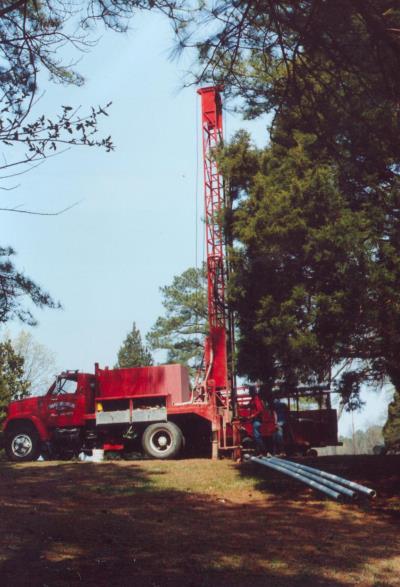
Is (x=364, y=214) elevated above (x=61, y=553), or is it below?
above

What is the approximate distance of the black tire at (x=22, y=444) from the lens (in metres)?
18.7

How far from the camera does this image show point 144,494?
11242 mm

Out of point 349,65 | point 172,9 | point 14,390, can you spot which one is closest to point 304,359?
point 349,65

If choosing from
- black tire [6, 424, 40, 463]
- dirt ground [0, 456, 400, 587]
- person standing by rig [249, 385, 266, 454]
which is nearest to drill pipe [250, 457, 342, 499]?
dirt ground [0, 456, 400, 587]

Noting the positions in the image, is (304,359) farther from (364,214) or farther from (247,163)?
(247,163)

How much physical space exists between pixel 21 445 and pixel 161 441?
4277 mm

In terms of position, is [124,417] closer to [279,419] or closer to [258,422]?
→ [258,422]

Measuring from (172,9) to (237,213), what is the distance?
9140 mm

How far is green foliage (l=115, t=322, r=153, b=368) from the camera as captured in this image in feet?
184

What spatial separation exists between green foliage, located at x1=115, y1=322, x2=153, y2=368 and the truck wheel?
36993 mm

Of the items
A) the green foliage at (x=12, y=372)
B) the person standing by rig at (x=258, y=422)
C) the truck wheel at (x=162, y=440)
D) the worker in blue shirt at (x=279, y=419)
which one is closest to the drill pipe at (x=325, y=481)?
the person standing by rig at (x=258, y=422)

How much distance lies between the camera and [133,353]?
57.7 m

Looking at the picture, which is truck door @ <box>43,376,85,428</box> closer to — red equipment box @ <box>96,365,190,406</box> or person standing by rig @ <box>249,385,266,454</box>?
red equipment box @ <box>96,365,190,406</box>

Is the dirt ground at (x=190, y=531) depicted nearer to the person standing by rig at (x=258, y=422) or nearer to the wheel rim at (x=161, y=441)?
the person standing by rig at (x=258, y=422)
